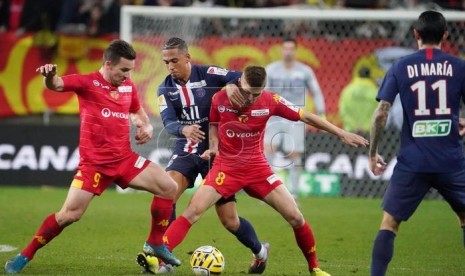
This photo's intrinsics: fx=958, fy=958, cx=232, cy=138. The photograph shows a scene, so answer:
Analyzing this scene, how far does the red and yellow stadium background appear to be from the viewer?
16.1m

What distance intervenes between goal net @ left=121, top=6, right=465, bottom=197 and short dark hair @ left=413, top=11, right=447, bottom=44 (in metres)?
8.38

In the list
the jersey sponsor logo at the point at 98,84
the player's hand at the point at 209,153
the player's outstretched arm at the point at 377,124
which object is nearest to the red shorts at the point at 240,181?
the player's hand at the point at 209,153

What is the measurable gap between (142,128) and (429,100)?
9.19ft

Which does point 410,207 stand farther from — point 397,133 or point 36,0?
point 36,0

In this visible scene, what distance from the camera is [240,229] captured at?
864 cm

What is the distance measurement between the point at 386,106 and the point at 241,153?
1.75 metres

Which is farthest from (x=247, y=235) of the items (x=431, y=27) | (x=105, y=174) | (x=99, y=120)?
(x=431, y=27)

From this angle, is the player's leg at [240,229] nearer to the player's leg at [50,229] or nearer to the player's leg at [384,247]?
the player's leg at [50,229]

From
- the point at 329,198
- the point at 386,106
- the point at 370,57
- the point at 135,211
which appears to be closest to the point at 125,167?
the point at 386,106

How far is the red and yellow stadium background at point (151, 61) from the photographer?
16.1m

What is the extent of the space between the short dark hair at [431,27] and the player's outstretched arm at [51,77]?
2972mm

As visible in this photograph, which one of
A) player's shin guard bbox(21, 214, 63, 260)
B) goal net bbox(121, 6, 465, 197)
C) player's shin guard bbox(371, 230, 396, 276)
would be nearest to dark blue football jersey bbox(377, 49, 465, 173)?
player's shin guard bbox(371, 230, 396, 276)

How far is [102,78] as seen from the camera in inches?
333

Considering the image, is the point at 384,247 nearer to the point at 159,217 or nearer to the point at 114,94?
the point at 159,217
